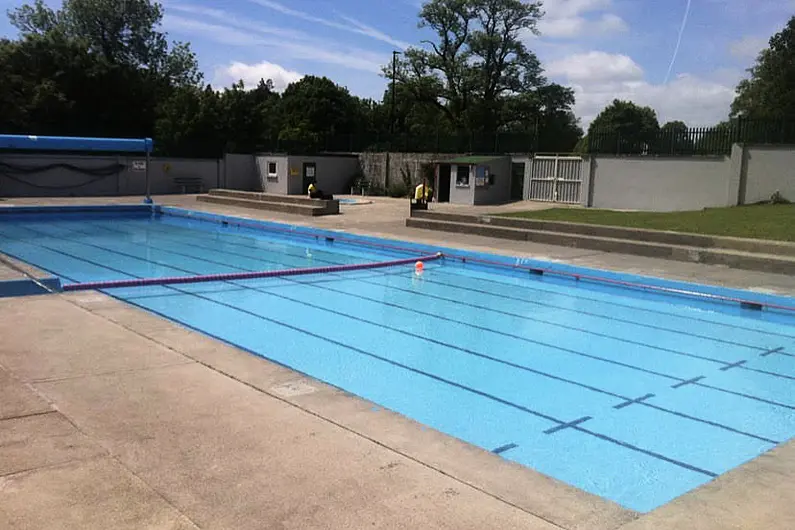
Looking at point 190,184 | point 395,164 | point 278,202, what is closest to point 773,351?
point 278,202

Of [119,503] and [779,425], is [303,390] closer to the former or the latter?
[119,503]

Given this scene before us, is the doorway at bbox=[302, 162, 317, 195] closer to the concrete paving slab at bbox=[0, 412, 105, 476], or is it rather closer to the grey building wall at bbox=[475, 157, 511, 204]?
the grey building wall at bbox=[475, 157, 511, 204]

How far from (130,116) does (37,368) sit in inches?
1564

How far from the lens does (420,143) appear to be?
32.7 metres

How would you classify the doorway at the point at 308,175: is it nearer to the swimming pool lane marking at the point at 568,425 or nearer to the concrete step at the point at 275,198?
the concrete step at the point at 275,198

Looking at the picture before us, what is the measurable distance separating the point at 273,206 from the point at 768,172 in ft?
52.9

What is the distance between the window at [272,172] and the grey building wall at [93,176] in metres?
2.98

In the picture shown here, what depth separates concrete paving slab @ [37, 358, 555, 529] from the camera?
10.1 ft

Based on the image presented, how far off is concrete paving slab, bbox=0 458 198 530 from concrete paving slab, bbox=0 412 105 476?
0.40ft

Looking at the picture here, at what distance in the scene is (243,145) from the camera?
39.4m

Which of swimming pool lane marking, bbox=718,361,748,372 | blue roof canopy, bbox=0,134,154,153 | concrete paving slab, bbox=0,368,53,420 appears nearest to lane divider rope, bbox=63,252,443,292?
concrete paving slab, bbox=0,368,53,420

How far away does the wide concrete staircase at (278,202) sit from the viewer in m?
22.7

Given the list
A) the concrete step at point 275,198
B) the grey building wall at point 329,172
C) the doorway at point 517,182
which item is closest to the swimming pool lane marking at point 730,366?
the concrete step at point 275,198

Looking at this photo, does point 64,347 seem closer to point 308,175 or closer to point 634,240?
point 634,240
